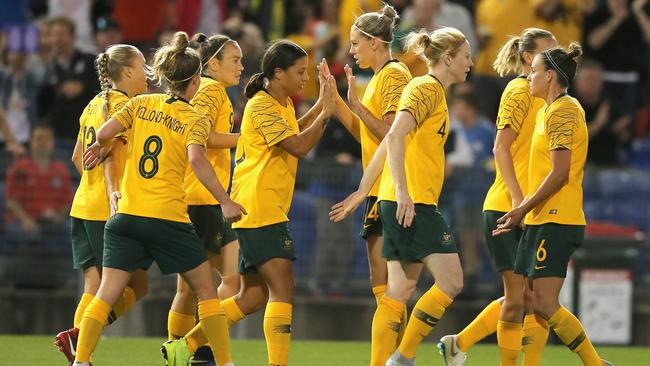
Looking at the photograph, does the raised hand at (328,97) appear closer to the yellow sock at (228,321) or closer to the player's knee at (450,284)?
the player's knee at (450,284)

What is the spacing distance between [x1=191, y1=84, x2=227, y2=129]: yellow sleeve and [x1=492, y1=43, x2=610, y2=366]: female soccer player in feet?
6.91

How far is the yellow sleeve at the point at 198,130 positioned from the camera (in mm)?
8336

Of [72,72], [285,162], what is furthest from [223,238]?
[72,72]

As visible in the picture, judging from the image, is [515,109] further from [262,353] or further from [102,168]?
[262,353]

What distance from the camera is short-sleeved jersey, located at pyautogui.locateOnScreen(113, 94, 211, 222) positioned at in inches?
329

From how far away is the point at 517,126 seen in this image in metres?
9.11

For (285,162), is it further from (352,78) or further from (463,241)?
(463,241)

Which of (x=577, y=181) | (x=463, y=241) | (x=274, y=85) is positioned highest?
(x=274, y=85)

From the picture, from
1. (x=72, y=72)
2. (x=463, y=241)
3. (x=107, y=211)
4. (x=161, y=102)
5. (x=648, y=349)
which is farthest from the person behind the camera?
(x=72, y=72)

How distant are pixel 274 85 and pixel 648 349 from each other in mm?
5929

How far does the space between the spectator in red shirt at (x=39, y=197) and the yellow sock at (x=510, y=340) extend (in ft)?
19.1

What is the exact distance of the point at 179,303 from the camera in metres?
9.48

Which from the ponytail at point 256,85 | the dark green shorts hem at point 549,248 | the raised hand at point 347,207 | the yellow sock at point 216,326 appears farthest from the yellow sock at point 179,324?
the dark green shorts hem at point 549,248

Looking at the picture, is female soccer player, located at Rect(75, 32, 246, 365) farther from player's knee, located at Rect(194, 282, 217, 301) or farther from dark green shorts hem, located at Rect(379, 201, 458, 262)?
dark green shorts hem, located at Rect(379, 201, 458, 262)
